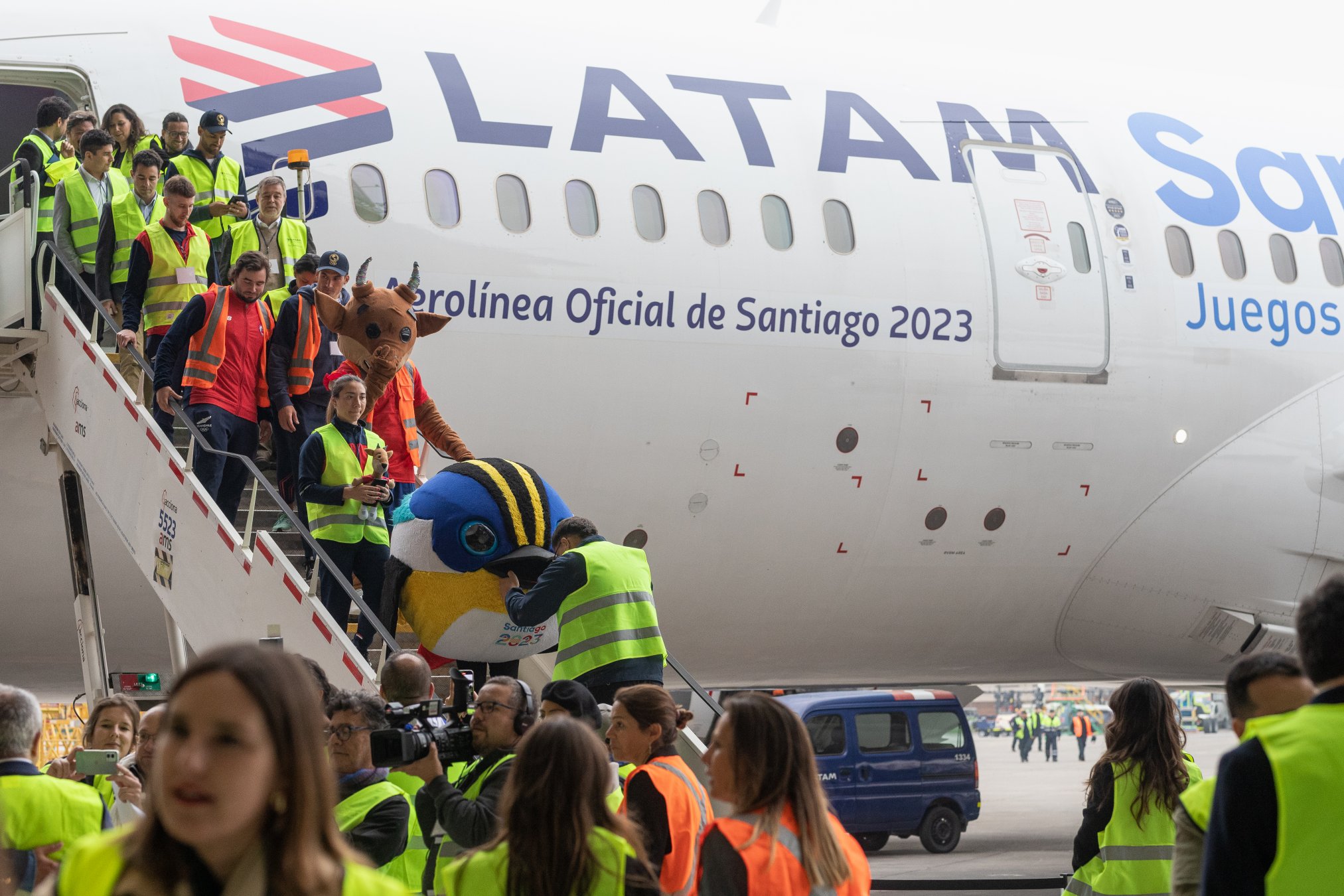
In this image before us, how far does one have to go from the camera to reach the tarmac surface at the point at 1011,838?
44.8 feet

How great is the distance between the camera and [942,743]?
16719mm

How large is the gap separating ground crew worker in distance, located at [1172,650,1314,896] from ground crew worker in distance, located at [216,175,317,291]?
5.42m

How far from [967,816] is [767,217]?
27.8 ft

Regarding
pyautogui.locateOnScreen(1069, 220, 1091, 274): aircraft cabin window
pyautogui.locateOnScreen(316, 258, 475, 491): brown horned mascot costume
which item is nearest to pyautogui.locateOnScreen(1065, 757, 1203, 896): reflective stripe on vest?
pyautogui.locateOnScreen(316, 258, 475, 491): brown horned mascot costume

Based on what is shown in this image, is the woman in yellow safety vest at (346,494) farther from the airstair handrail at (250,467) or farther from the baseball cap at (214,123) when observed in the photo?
the baseball cap at (214,123)

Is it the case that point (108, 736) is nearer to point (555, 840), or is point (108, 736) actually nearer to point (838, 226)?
Result: point (555, 840)

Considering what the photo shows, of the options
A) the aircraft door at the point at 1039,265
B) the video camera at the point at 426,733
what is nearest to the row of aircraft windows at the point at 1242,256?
the aircraft door at the point at 1039,265

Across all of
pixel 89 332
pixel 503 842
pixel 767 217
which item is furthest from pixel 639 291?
pixel 503 842

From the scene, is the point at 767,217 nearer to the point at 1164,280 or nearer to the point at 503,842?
the point at 1164,280

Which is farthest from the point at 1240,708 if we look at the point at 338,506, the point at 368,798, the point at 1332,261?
the point at 1332,261

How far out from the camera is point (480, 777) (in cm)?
452

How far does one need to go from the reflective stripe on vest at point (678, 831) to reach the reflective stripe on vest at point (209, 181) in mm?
5018

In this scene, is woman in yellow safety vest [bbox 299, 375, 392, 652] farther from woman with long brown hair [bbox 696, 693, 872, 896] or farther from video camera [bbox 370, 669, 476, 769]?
woman with long brown hair [bbox 696, 693, 872, 896]

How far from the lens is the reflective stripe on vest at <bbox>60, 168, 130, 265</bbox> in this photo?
8.09m
